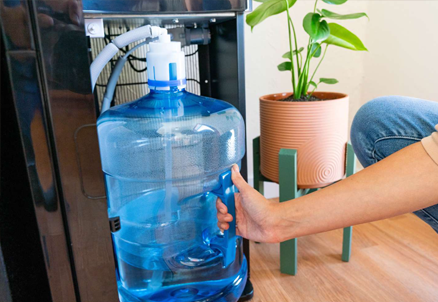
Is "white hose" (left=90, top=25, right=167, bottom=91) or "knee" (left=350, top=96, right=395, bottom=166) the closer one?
"white hose" (left=90, top=25, right=167, bottom=91)

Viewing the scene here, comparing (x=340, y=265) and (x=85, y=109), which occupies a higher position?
(x=85, y=109)

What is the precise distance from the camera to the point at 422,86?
1.33 metres

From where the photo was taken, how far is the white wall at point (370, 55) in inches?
51.5

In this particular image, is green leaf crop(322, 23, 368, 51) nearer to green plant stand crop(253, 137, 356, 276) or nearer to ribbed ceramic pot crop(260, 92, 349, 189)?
ribbed ceramic pot crop(260, 92, 349, 189)

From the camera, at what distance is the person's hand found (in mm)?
655

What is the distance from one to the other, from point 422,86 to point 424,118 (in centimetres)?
72

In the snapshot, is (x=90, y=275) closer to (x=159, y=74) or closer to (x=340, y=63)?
(x=159, y=74)

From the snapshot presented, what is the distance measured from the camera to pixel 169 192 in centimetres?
72

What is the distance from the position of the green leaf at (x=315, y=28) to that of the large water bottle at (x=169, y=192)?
0.30 metres

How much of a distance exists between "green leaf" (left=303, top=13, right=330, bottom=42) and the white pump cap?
422mm

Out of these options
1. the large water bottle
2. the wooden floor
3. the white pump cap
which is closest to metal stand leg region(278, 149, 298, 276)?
the wooden floor

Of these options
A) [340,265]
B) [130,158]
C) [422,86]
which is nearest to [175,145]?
[130,158]

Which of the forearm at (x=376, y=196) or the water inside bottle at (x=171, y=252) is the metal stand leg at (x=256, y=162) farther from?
the forearm at (x=376, y=196)

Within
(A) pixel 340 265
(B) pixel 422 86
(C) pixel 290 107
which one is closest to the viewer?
(C) pixel 290 107
